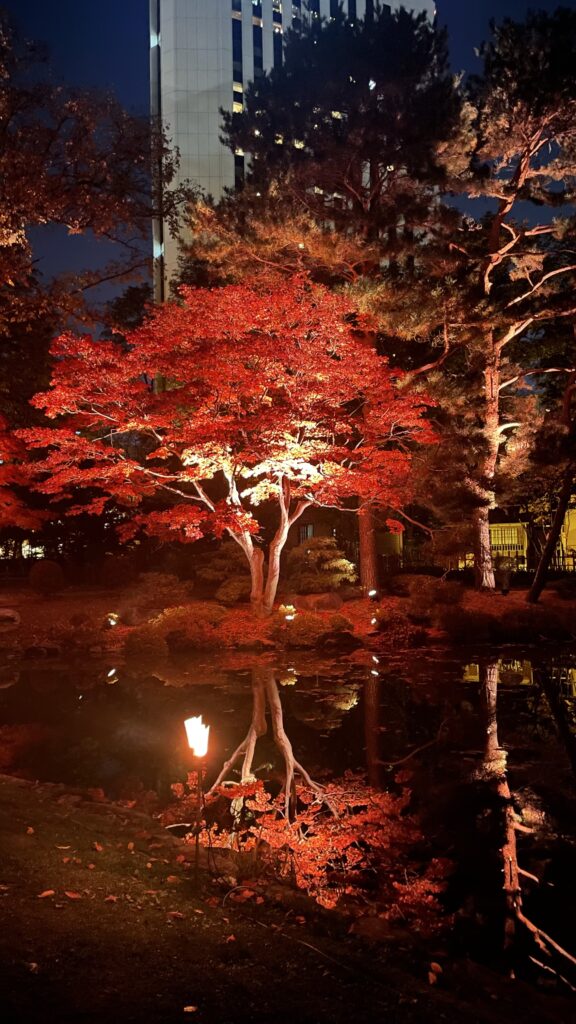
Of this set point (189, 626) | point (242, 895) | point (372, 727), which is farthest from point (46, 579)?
point (242, 895)

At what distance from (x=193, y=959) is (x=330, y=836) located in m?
2.54

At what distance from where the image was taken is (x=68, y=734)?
9.67 metres

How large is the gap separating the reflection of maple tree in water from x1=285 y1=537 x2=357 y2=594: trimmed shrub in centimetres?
1286

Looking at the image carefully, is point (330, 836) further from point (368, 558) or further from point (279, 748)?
point (368, 558)

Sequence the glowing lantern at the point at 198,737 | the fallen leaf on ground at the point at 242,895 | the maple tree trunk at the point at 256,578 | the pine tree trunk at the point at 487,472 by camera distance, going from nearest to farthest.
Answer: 1. the fallen leaf on ground at the point at 242,895
2. the glowing lantern at the point at 198,737
3. the maple tree trunk at the point at 256,578
4. the pine tree trunk at the point at 487,472

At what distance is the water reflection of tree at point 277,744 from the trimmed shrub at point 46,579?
547 inches

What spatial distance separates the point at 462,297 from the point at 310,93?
24.0 ft

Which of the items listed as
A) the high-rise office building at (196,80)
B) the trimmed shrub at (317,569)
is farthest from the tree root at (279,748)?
the high-rise office building at (196,80)

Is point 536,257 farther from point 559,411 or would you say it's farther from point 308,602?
point 308,602

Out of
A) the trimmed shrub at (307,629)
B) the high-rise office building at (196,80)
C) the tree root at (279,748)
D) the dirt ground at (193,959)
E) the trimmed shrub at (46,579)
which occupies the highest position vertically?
the high-rise office building at (196,80)

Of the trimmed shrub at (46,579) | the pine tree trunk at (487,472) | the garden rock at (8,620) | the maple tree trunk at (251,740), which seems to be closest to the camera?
the maple tree trunk at (251,740)

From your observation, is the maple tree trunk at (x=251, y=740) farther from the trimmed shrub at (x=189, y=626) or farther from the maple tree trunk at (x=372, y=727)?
the trimmed shrub at (x=189, y=626)

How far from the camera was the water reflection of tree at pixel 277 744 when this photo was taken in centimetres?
751

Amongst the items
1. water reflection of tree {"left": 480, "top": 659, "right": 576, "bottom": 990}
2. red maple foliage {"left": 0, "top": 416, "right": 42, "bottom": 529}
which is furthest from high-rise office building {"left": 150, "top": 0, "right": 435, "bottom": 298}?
water reflection of tree {"left": 480, "top": 659, "right": 576, "bottom": 990}
